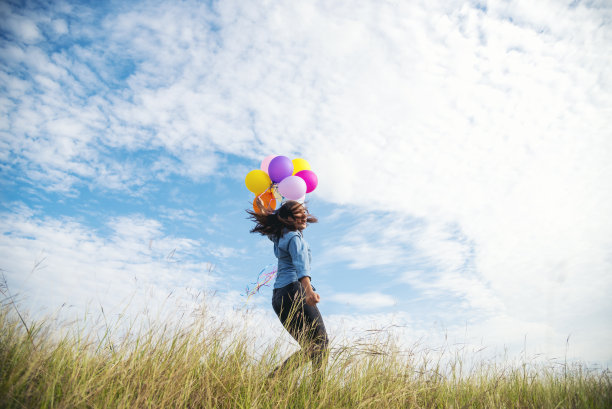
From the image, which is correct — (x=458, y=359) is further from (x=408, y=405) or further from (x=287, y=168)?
(x=287, y=168)

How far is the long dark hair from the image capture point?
138 inches

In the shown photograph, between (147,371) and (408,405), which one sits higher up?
(408,405)

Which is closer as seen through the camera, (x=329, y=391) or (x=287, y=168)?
(x=329, y=391)

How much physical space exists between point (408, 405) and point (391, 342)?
2.30 ft

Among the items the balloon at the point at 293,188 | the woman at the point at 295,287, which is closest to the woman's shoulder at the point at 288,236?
the woman at the point at 295,287

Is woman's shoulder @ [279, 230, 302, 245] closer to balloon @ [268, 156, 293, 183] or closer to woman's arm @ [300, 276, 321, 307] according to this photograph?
woman's arm @ [300, 276, 321, 307]

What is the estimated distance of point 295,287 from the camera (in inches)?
128

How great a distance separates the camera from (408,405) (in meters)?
3.13

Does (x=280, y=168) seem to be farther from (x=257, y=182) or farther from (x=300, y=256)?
(x=300, y=256)

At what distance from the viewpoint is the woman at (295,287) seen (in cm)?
304

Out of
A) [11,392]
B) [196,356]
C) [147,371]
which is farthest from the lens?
[196,356]

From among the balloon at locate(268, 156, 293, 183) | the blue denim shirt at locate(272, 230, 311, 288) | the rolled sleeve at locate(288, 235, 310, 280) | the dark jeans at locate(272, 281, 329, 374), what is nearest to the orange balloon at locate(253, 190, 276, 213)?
the balloon at locate(268, 156, 293, 183)

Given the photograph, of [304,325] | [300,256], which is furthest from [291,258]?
[304,325]

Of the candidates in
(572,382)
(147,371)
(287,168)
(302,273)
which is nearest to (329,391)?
(302,273)
